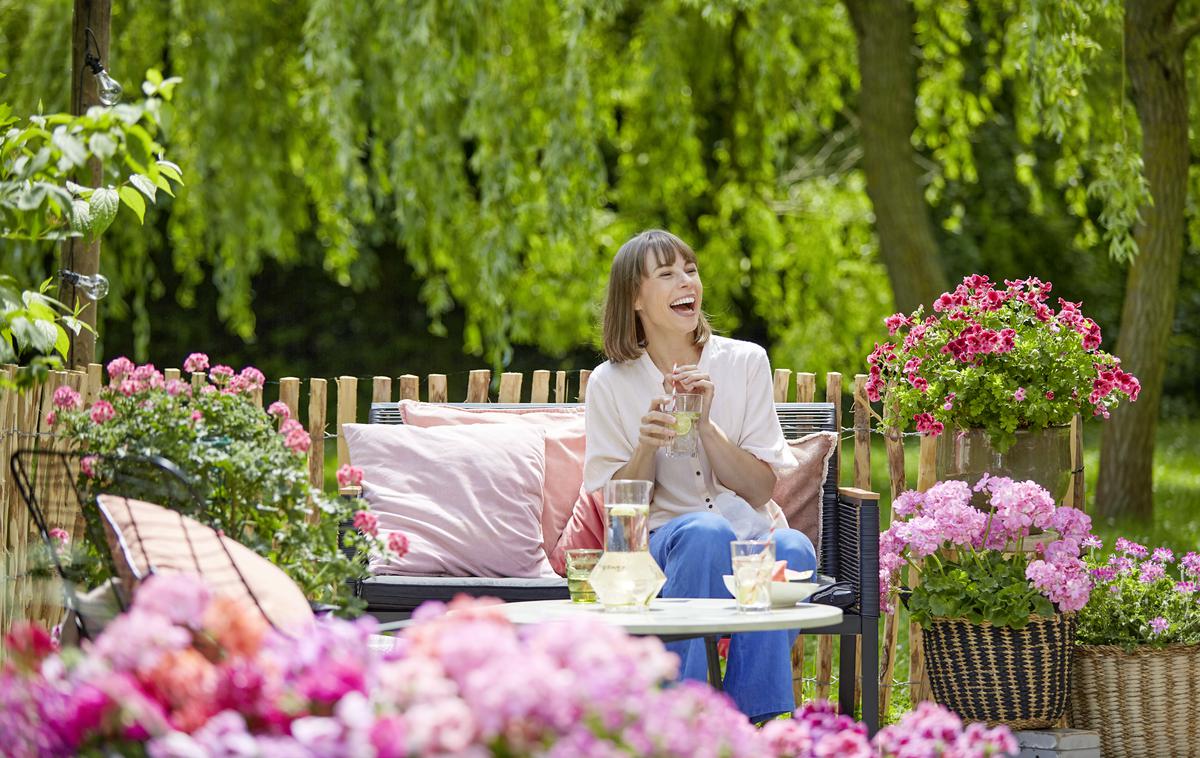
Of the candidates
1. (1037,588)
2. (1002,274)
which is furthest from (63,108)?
(1002,274)

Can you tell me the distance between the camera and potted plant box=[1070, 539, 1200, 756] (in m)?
3.28

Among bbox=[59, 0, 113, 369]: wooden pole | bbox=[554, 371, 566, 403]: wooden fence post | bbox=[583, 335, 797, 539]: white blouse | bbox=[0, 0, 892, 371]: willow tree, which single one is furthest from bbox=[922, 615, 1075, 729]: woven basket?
bbox=[0, 0, 892, 371]: willow tree

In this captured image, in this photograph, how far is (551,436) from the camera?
12.2ft

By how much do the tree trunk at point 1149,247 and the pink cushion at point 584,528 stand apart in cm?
344

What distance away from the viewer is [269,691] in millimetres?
1502

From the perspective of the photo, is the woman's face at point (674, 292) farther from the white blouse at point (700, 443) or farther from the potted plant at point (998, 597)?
the potted plant at point (998, 597)

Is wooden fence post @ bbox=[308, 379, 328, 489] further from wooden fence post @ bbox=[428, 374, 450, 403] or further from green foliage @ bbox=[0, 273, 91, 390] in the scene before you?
green foliage @ bbox=[0, 273, 91, 390]

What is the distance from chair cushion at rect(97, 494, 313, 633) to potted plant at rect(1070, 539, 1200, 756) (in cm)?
183

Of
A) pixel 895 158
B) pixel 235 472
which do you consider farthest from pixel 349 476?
pixel 895 158

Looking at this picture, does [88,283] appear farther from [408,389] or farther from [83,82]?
[408,389]

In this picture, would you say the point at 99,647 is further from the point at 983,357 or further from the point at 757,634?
the point at 983,357

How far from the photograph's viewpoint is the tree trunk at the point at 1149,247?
6.14 m

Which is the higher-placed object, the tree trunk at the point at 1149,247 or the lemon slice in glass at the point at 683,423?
the tree trunk at the point at 1149,247

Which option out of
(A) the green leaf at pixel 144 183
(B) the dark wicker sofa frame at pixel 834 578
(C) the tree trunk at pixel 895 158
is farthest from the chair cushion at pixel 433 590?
(C) the tree trunk at pixel 895 158
